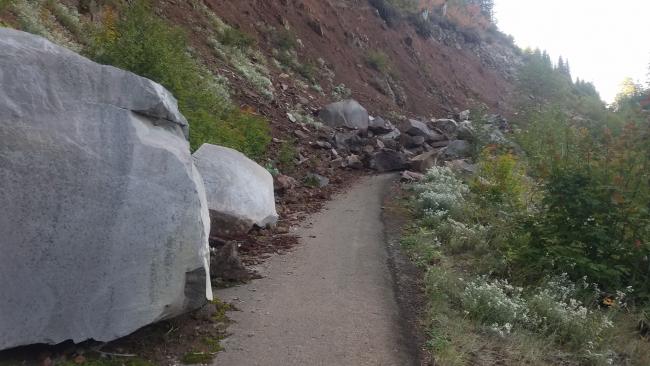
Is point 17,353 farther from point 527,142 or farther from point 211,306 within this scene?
point 527,142

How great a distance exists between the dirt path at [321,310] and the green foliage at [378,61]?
1905 centimetres

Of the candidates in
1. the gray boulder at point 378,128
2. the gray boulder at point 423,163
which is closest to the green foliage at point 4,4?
the gray boulder at point 423,163

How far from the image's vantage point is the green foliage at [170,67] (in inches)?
282

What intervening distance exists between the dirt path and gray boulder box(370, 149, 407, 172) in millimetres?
6657

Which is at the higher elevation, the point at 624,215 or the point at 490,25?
the point at 490,25

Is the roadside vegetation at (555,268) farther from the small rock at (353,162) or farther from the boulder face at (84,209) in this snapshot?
the small rock at (353,162)

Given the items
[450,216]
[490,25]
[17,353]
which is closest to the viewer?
[17,353]

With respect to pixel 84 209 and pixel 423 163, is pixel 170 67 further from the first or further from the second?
pixel 423 163

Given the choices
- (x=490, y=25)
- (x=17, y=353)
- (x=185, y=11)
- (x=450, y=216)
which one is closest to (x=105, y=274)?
(x=17, y=353)

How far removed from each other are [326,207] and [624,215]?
15.5 feet

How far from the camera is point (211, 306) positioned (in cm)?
429

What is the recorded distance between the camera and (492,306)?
4734 mm

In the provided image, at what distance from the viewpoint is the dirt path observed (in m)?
3.78

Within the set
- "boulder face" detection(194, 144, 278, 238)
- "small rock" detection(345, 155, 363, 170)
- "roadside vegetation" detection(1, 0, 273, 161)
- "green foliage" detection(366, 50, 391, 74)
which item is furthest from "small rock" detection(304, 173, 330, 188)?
"green foliage" detection(366, 50, 391, 74)
